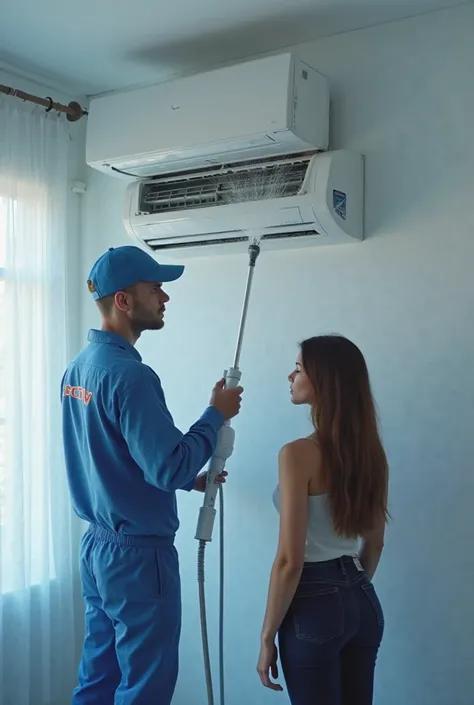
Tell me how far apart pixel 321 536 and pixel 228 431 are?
44 cm

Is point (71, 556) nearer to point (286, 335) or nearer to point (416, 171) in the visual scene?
point (286, 335)

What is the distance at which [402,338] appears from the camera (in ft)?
8.38

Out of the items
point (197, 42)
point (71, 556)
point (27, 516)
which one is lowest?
point (71, 556)

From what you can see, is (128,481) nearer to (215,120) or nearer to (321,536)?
(321,536)

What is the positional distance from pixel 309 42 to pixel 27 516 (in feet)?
→ 6.56

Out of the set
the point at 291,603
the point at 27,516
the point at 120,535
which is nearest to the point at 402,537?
the point at 291,603

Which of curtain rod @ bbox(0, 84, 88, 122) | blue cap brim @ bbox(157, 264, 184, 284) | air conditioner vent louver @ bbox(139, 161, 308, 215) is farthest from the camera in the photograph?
curtain rod @ bbox(0, 84, 88, 122)

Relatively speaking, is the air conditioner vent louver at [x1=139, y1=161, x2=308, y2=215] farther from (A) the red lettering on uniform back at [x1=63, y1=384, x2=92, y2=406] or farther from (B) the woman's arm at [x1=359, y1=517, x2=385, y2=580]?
(B) the woman's arm at [x1=359, y1=517, x2=385, y2=580]

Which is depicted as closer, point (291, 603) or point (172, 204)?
point (291, 603)

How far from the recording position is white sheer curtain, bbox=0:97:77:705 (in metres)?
2.91

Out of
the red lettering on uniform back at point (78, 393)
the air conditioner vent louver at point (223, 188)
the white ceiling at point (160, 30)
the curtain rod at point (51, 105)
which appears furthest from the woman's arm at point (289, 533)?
the curtain rod at point (51, 105)

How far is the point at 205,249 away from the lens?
9.59 ft

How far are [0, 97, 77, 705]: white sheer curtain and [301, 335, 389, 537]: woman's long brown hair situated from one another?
4.37 feet

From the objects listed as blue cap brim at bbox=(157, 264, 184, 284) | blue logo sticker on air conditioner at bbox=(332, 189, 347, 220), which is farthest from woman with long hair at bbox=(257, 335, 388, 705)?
blue logo sticker on air conditioner at bbox=(332, 189, 347, 220)
